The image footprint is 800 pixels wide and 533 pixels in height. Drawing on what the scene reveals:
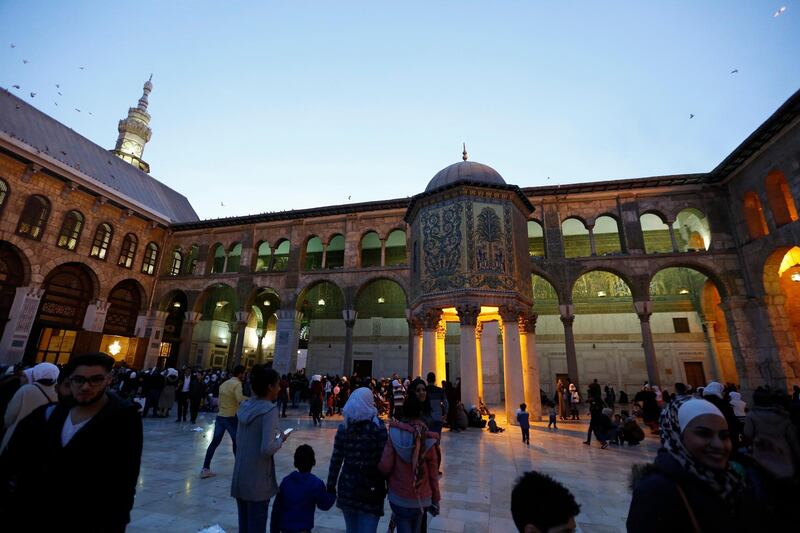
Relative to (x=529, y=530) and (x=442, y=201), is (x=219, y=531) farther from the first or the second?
(x=442, y=201)

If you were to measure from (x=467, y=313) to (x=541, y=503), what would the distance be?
978cm

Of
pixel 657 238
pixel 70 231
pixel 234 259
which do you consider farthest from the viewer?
pixel 234 259

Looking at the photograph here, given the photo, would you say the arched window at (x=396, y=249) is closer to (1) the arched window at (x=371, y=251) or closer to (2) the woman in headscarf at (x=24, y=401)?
(1) the arched window at (x=371, y=251)

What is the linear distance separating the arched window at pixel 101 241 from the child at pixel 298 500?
808 inches

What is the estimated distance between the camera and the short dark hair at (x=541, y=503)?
144 cm

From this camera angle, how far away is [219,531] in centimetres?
336

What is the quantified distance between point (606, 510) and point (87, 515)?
5.16 meters

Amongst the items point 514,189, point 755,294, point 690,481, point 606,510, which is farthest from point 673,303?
point 690,481

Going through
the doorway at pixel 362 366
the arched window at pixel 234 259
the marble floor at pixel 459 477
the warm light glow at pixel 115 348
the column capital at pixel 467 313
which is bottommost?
the marble floor at pixel 459 477

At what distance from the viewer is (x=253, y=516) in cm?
277

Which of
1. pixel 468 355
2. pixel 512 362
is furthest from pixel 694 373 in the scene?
pixel 468 355

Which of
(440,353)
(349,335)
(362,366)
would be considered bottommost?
(362,366)

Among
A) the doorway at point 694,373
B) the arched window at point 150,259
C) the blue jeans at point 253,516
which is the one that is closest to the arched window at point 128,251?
the arched window at point 150,259

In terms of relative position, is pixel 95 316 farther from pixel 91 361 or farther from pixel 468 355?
pixel 91 361
